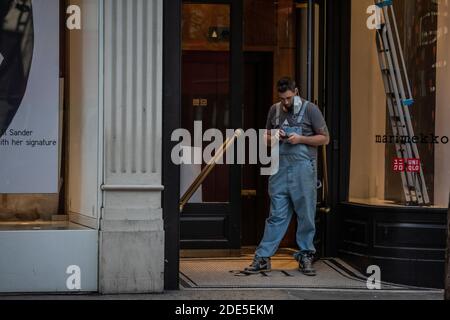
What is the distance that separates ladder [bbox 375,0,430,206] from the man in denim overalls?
849 millimetres

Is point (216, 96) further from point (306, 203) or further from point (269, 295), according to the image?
point (269, 295)

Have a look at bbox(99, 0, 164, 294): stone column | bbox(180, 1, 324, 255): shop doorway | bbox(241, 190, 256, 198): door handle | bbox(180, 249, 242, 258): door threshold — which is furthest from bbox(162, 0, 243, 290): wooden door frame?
bbox(241, 190, 256, 198): door handle

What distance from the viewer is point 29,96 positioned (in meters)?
8.44

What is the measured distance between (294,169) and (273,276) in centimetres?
112

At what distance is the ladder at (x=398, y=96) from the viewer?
937 centimetres

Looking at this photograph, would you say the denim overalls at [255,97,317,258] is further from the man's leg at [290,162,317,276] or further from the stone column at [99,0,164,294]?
the stone column at [99,0,164,294]

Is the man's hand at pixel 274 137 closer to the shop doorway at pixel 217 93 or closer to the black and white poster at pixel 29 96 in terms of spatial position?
the shop doorway at pixel 217 93

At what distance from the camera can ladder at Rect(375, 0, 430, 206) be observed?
369 inches

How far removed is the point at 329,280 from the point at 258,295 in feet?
3.56

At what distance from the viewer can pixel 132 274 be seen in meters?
8.27

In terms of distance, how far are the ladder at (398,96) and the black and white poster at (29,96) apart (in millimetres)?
3480

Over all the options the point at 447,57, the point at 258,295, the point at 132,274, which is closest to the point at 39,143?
the point at 132,274
